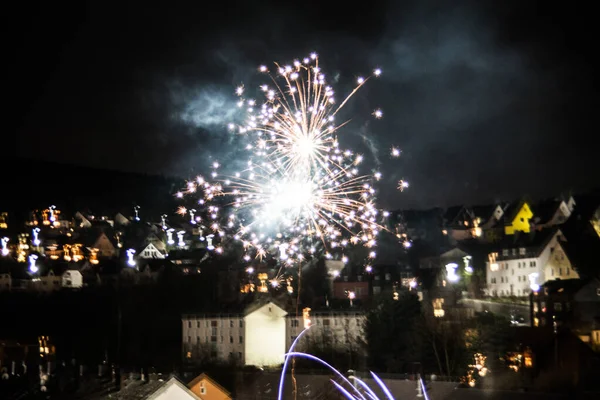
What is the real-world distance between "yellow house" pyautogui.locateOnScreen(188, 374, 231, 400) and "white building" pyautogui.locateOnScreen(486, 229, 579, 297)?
59.7 ft

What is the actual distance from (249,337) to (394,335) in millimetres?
7193

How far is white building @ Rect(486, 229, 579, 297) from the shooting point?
3369 centimetres

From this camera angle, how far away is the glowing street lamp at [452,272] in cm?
3786

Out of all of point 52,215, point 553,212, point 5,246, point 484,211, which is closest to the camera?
point 553,212

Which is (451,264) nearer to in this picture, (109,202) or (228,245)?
(228,245)

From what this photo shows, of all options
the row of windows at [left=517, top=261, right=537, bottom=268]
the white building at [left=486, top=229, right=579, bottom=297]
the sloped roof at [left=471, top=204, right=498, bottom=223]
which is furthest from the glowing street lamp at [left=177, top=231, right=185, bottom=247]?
the row of windows at [left=517, top=261, right=537, bottom=268]

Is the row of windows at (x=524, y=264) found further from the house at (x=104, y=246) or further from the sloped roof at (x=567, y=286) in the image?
the house at (x=104, y=246)

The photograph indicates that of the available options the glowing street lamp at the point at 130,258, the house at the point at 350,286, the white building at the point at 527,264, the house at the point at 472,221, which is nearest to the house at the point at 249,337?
the house at the point at 350,286

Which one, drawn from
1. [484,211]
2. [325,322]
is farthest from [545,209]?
[325,322]

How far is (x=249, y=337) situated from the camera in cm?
3114

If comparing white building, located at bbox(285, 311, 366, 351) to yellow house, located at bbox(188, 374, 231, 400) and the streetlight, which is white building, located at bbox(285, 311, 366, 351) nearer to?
the streetlight

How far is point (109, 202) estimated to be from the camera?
7619 centimetres

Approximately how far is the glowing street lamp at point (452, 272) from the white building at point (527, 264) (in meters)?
1.53

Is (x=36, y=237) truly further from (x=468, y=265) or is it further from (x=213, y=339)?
(x=468, y=265)
